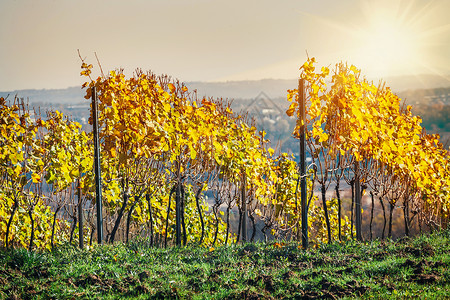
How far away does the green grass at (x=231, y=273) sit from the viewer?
4086mm

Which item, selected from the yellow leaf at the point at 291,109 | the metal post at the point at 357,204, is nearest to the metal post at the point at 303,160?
the yellow leaf at the point at 291,109

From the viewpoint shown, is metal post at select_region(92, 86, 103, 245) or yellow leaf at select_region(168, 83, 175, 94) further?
yellow leaf at select_region(168, 83, 175, 94)

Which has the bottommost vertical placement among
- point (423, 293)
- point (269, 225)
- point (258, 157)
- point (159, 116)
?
point (269, 225)

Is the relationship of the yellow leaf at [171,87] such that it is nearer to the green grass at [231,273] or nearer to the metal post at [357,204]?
the green grass at [231,273]

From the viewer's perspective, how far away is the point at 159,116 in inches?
271

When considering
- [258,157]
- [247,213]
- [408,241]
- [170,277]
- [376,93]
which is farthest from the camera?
[247,213]

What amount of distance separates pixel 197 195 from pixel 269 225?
1648mm

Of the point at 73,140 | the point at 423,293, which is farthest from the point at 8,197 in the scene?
the point at 423,293

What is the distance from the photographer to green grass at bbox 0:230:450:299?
13.4ft

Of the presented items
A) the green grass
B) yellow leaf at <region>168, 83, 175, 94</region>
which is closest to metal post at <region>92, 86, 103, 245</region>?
the green grass

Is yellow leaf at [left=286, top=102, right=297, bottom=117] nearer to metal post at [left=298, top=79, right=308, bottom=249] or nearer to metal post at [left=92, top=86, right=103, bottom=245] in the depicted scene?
metal post at [left=298, top=79, right=308, bottom=249]

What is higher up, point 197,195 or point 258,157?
point 258,157

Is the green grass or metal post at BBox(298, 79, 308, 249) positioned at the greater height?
metal post at BBox(298, 79, 308, 249)

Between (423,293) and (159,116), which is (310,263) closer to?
(423,293)
